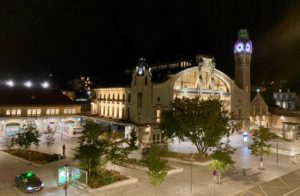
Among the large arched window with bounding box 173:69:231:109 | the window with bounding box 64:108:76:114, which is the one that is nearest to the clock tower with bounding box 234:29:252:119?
the large arched window with bounding box 173:69:231:109

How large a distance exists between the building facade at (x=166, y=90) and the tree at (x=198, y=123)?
1195 centimetres

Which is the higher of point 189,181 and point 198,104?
point 198,104

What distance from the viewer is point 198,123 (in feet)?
135

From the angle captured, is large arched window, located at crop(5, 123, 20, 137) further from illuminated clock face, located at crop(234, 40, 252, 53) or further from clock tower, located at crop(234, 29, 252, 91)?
illuminated clock face, located at crop(234, 40, 252, 53)

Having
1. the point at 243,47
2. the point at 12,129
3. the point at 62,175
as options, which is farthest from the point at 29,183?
the point at 243,47

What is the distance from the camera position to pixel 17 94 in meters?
62.8

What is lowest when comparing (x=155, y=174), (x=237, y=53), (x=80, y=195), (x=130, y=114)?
(x=80, y=195)

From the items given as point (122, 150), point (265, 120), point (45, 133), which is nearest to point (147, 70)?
point (45, 133)

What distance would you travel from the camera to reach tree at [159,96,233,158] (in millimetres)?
40469

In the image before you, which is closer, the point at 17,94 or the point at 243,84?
the point at 17,94

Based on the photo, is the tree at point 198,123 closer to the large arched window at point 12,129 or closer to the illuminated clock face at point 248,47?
the large arched window at point 12,129

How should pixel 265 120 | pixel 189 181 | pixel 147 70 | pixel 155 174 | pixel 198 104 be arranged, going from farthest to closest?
1. pixel 265 120
2. pixel 147 70
3. pixel 198 104
4. pixel 189 181
5. pixel 155 174

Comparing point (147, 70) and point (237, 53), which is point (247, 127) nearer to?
point (237, 53)

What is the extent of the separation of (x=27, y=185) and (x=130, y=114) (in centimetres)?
3444
